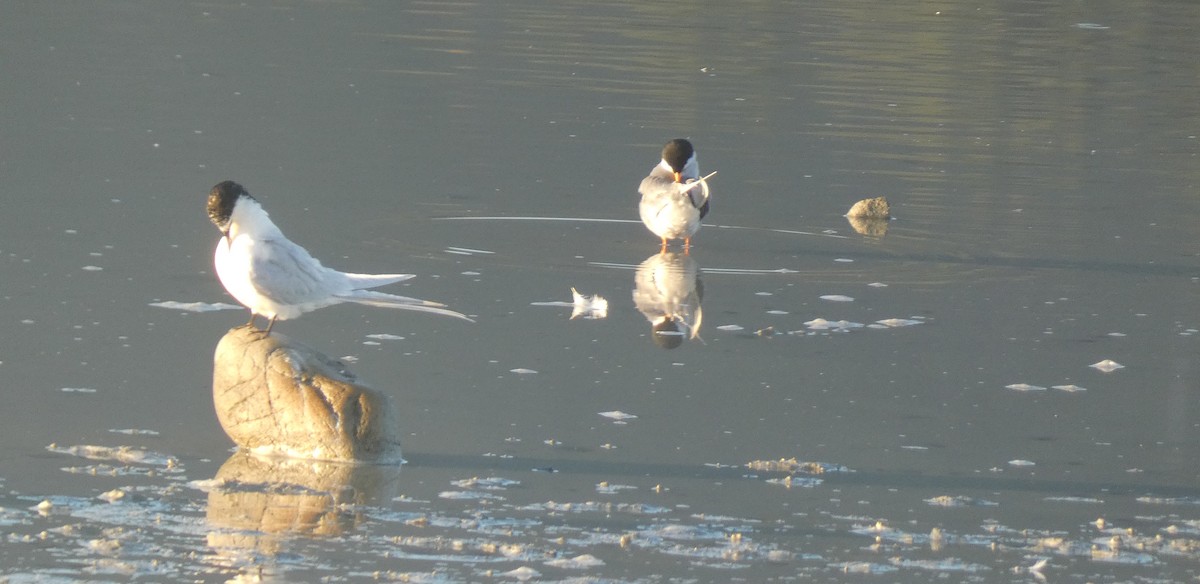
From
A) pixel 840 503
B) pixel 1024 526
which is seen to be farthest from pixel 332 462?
pixel 1024 526

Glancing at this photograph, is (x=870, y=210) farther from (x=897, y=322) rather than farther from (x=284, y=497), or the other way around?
(x=284, y=497)

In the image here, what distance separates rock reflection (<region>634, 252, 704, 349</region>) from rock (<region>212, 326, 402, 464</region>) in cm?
213

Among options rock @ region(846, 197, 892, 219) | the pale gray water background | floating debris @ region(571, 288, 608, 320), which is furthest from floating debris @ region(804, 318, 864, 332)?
rock @ region(846, 197, 892, 219)

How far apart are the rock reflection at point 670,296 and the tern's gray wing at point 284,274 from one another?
1859mm

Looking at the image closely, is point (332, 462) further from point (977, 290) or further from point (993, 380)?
point (977, 290)

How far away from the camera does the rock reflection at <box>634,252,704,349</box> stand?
26.9ft

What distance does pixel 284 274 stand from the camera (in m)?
6.54

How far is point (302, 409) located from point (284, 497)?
1.63 feet

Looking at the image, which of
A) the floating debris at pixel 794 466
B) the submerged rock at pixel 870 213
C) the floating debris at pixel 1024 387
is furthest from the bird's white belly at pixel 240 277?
the submerged rock at pixel 870 213

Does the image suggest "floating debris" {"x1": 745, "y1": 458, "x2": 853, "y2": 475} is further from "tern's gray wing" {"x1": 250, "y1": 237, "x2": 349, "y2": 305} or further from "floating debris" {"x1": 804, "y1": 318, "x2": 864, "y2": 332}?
"floating debris" {"x1": 804, "y1": 318, "x2": 864, "y2": 332}

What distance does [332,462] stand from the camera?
19.8 feet

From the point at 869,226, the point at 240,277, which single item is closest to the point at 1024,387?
the point at 240,277

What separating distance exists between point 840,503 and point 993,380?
1937 mm

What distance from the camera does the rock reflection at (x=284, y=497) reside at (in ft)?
17.4
